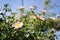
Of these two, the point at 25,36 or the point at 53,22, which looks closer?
the point at 25,36

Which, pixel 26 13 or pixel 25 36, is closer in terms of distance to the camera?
pixel 25 36

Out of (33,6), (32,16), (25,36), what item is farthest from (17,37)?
(33,6)

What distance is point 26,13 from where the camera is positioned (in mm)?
1084

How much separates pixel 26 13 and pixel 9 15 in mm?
109

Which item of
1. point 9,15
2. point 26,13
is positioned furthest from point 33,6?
point 9,15

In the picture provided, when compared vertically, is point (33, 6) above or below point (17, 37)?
above

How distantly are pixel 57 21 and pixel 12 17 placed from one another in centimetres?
27

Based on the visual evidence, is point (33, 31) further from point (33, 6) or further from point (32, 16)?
point (33, 6)

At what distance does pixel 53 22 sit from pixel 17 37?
235 millimetres

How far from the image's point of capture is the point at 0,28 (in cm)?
93

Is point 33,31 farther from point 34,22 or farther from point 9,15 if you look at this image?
point 9,15

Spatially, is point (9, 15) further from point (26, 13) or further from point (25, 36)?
point (25, 36)

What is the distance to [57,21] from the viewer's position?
1009 millimetres

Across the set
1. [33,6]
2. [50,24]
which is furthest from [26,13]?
[50,24]
